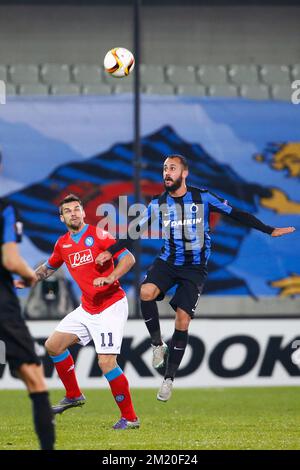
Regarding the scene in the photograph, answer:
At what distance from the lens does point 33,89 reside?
1975 centimetres

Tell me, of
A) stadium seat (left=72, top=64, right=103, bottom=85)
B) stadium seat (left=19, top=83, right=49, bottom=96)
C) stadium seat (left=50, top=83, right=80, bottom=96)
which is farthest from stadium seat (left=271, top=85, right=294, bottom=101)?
stadium seat (left=19, top=83, right=49, bottom=96)

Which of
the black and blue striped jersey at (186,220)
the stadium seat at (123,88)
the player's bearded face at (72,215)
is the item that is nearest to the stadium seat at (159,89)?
the stadium seat at (123,88)

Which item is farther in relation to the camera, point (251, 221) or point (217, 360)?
point (217, 360)

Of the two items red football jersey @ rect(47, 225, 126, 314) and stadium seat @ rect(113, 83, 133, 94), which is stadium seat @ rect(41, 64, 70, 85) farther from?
red football jersey @ rect(47, 225, 126, 314)

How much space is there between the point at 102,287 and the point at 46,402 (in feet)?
9.83

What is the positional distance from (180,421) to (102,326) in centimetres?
165

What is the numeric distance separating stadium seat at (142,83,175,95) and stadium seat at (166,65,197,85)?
0.28 meters

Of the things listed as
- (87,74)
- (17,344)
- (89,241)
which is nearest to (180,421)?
(89,241)

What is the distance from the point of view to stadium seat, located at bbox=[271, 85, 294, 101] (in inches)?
778

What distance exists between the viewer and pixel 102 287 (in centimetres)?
1020

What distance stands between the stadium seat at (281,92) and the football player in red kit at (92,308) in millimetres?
10034

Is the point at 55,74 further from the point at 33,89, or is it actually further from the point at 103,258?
the point at 103,258
